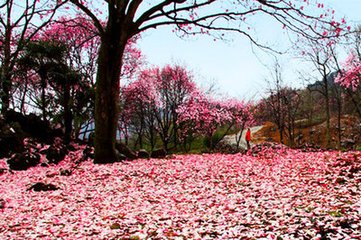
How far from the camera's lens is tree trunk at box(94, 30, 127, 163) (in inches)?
572

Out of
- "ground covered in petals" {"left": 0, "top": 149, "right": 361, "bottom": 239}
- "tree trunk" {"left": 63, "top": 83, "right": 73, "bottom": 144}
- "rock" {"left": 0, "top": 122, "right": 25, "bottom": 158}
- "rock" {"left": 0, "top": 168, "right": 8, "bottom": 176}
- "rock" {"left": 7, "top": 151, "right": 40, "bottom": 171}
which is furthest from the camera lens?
"tree trunk" {"left": 63, "top": 83, "right": 73, "bottom": 144}

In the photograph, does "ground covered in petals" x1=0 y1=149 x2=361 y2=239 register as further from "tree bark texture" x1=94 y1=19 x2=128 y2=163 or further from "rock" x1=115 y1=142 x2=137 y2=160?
"rock" x1=115 y1=142 x2=137 y2=160

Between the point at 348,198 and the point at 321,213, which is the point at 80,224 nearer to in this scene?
the point at 321,213

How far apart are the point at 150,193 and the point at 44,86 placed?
1567 cm

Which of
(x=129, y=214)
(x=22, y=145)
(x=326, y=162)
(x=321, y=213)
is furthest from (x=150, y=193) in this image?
(x=22, y=145)

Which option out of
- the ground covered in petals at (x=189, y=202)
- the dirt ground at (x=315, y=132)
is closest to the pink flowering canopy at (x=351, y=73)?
the dirt ground at (x=315, y=132)

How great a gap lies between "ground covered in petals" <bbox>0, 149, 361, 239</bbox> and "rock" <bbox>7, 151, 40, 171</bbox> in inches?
53.6

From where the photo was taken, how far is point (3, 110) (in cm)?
2017

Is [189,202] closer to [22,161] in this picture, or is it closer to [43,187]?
[43,187]

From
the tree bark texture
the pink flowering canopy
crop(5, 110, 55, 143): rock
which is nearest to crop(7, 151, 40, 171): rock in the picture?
the tree bark texture

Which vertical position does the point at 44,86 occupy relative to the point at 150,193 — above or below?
above

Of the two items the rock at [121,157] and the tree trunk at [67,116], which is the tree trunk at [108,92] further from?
the tree trunk at [67,116]

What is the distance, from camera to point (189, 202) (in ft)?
27.7

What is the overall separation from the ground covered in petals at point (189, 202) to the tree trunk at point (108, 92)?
1479mm
